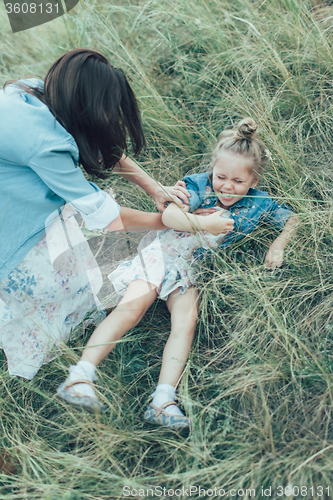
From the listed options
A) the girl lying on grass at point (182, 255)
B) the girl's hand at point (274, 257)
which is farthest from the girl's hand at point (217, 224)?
the girl's hand at point (274, 257)

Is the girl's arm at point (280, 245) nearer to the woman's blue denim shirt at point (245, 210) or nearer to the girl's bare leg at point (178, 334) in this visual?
the woman's blue denim shirt at point (245, 210)

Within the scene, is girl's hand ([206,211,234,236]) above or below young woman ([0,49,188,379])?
below

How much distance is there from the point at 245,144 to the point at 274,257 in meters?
0.51

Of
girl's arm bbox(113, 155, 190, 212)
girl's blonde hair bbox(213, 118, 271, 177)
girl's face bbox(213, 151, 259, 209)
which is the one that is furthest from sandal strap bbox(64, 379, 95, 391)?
girl's blonde hair bbox(213, 118, 271, 177)

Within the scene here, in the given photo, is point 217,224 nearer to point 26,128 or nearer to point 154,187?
point 154,187

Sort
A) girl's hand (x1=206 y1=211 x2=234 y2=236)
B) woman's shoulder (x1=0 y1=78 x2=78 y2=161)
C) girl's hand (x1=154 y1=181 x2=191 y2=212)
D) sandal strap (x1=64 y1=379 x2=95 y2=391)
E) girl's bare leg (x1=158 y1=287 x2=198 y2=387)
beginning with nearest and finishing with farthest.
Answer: woman's shoulder (x1=0 y1=78 x2=78 y2=161) < sandal strap (x1=64 y1=379 x2=95 y2=391) < girl's bare leg (x1=158 y1=287 x2=198 y2=387) < girl's hand (x1=206 y1=211 x2=234 y2=236) < girl's hand (x1=154 y1=181 x2=191 y2=212)

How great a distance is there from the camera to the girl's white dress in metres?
1.53

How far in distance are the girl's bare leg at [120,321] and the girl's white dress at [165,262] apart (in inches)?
1.7

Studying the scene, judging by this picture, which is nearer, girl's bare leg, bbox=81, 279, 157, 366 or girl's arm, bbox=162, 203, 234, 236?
girl's bare leg, bbox=81, 279, 157, 366

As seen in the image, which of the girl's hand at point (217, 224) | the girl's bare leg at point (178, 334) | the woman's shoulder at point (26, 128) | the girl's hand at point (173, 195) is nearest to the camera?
the woman's shoulder at point (26, 128)

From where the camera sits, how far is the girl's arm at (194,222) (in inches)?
59.2

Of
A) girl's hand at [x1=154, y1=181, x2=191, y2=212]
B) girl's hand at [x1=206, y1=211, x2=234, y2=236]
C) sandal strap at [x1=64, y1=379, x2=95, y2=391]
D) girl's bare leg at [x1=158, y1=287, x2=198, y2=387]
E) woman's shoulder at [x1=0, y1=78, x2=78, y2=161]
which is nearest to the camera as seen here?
woman's shoulder at [x1=0, y1=78, x2=78, y2=161]

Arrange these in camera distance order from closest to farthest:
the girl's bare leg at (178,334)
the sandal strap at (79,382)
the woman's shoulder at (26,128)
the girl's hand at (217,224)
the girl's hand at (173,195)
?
the woman's shoulder at (26,128), the sandal strap at (79,382), the girl's bare leg at (178,334), the girl's hand at (217,224), the girl's hand at (173,195)

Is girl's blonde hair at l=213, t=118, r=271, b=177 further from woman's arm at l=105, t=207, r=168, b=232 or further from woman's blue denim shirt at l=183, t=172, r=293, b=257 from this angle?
woman's arm at l=105, t=207, r=168, b=232
